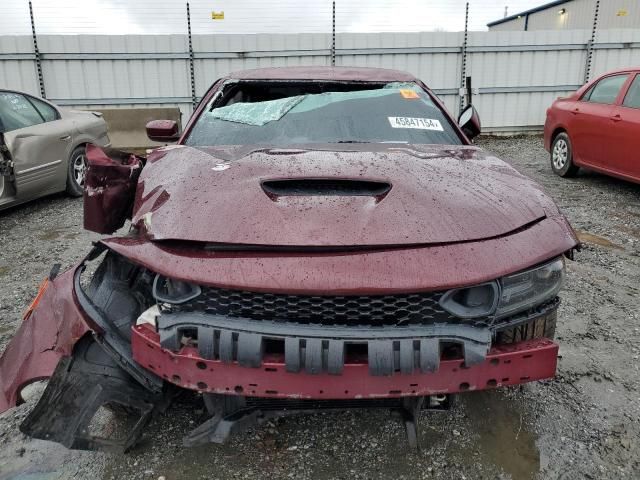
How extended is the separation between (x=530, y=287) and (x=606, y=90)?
5.78 m

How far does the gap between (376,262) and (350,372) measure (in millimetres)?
340

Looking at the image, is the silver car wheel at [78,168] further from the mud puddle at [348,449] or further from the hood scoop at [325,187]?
the hood scoop at [325,187]

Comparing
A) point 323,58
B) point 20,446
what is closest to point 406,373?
point 20,446

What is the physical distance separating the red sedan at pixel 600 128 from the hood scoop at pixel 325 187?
4991 millimetres

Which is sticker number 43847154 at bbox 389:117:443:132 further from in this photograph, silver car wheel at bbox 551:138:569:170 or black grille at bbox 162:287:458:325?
silver car wheel at bbox 551:138:569:170

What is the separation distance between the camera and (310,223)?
170 centimetres

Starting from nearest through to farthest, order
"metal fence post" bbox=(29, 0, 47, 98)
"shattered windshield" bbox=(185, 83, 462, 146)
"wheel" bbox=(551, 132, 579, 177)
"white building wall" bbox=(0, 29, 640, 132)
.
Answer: "shattered windshield" bbox=(185, 83, 462, 146) → "wheel" bbox=(551, 132, 579, 177) → "metal fence post" bbox=(29, 0, 47, 98) → "white building wall" bbox=(0, 29, 640, 132)

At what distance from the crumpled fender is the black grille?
0.56 m

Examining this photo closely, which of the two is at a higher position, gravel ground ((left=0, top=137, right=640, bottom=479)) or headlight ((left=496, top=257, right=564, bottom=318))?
headlight ((left=496, top=257, right=564, bottom=318))

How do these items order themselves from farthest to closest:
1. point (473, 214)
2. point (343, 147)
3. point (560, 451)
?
point (343, 147)
point (560, 451)
point (473, 214)

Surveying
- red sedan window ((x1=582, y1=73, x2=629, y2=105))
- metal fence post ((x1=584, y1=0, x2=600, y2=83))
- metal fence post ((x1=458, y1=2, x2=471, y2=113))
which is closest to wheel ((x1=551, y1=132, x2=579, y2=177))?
red sedan window ((x1=582, y1=73, x2=629, y2=105))

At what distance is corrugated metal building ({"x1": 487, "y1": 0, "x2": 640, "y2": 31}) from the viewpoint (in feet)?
54.1

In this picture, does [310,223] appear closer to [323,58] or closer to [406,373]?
[406,373]

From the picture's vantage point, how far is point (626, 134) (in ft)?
19.2
